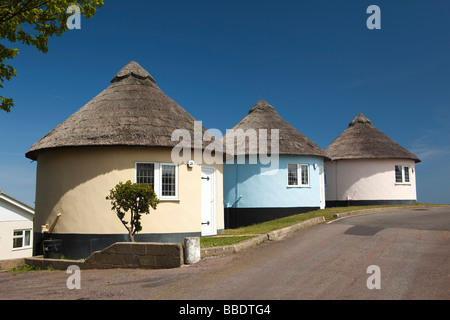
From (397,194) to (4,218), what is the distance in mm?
30196

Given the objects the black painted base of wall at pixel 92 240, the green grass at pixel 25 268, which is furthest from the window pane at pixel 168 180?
the green grass at pixel 25 268

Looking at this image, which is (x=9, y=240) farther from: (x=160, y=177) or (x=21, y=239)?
(x=160, y=177)

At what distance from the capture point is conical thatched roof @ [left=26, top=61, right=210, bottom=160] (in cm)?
1488

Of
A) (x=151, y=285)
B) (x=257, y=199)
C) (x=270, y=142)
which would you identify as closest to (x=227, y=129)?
(x=270, y=142)

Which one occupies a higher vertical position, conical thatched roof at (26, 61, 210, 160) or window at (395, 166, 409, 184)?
conical thatched roof at (26, 61, 210, 160)

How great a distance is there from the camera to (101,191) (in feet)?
48.5

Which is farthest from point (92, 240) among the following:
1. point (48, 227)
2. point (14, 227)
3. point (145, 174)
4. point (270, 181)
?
point (14, 227)

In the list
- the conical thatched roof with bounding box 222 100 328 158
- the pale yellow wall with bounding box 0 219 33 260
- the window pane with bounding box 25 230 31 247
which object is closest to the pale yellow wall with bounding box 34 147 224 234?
the conical thatched roof with bounding box 222 100 328 158

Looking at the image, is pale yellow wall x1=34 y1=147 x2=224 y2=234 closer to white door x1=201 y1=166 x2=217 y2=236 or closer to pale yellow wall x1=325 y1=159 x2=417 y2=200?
white door x1=201 y1=166 x2=217 y2=236

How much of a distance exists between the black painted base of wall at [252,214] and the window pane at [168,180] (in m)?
8.94

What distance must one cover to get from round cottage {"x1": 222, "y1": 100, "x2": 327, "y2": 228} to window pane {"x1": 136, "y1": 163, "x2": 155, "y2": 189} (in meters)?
8.52

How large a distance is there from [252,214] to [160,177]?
31.7 feet

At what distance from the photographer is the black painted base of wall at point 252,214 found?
23375mm
